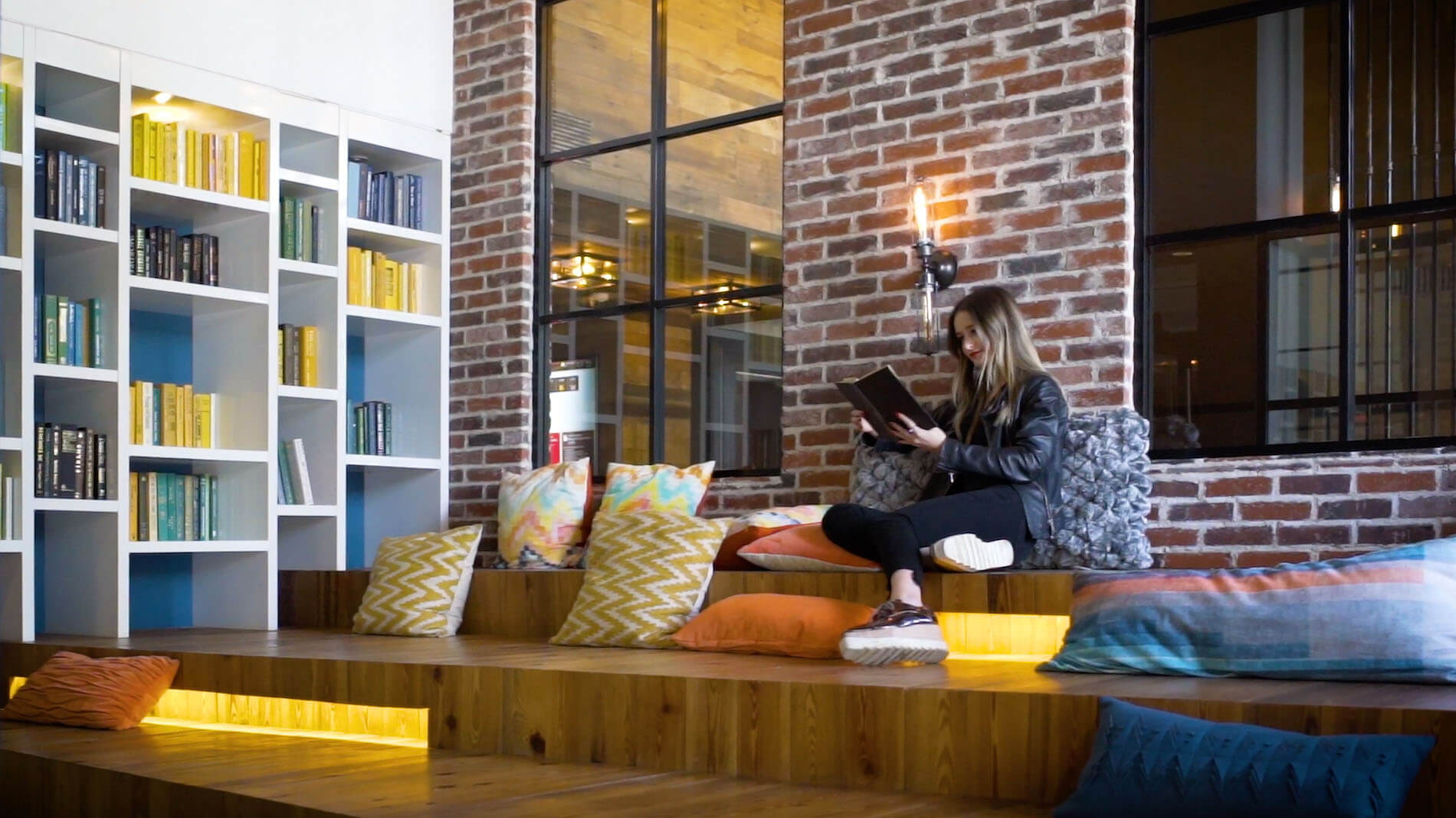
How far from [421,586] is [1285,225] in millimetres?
2944

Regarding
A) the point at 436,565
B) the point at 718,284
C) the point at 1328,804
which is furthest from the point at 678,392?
the point at 1328,804

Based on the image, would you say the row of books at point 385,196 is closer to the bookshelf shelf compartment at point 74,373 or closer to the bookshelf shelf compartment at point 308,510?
the bookshelf shelf compartment at point 308,510

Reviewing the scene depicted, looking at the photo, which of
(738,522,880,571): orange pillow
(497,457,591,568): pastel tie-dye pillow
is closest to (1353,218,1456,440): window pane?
(738,522,880,571): orange pillow

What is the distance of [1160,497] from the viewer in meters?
4.43

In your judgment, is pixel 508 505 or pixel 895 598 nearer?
pixel 895 598

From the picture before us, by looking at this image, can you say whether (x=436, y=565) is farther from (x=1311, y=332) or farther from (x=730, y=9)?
(x=1311, y=332)

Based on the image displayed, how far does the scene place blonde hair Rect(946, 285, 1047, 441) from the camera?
425 centimetres

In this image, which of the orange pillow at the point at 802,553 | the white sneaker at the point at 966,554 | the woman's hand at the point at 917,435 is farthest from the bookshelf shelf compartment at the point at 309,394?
the white sneaker at the point at 966,554

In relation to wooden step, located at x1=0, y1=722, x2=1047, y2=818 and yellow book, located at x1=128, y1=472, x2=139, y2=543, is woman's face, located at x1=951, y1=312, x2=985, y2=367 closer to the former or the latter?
wooden step, located at x1=0, y1=722, x2=1047, y2=818

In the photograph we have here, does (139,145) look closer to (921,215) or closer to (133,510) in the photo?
(133,510)

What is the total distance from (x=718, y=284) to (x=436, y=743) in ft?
7.83

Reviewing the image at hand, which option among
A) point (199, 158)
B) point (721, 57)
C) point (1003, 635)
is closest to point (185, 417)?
point (199, 158)

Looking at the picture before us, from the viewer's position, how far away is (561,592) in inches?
193

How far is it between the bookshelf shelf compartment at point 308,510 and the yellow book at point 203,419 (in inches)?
14.0
